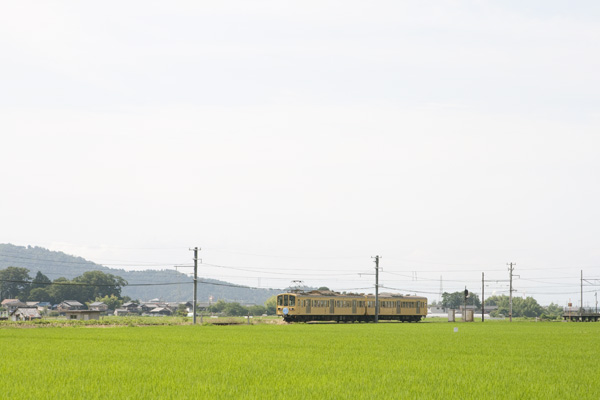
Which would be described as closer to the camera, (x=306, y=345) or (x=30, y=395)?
(x=30, y=395)

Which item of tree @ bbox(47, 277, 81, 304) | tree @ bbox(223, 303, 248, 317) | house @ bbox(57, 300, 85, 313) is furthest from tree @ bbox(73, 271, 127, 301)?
tree @ bbox(223, 303, 248, 317)

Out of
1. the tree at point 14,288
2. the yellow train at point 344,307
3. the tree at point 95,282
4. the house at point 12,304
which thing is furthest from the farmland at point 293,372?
the tree at point 14,288

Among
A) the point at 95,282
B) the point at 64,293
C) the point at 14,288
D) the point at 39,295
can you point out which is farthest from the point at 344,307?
the point at 14,288

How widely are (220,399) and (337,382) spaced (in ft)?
11.3

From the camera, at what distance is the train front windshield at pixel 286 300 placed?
68.9 meters

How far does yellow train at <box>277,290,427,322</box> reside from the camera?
227 feet

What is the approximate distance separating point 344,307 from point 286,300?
637 centimetres

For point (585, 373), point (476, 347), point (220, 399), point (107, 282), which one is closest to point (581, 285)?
point (476, 347)

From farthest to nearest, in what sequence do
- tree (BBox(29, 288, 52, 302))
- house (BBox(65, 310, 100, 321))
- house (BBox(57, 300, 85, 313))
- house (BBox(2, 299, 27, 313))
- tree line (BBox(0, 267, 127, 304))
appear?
tree (BBox(29, 288, 52, 302)), tree line (BBox(0, 267, 127, 304)), house (BBox(57, 300, 85, 313)), house (BBox(2, 299, 27, 313)), house (BBox(65, 310, 100, 321))

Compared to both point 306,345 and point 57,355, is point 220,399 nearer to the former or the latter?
point 57,355

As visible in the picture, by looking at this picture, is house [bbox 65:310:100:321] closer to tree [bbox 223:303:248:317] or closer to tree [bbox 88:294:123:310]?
tree [bbox 88:294:123:310]

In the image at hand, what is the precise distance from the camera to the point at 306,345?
1150 inches

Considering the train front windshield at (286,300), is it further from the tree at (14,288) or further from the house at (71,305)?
the tree at (14,288)

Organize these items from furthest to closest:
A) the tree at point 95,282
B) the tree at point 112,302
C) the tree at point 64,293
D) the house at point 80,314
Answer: the tree at point 95,282 → the tree at point 112,302 → the tree at point 64,293 → the house at point 80,314
